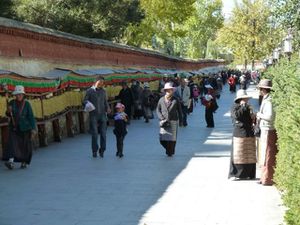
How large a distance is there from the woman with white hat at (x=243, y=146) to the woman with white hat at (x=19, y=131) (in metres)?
4.05

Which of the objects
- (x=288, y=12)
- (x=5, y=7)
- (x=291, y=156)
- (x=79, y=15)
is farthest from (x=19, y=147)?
(x=79, y=15)

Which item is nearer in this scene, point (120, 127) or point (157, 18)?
point (120, 127)

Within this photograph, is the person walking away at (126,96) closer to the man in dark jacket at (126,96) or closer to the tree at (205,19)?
the man in dark jacket at (126,96)

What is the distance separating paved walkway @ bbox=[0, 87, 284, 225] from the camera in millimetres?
Answer: 7648

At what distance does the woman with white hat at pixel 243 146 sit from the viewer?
407 inches

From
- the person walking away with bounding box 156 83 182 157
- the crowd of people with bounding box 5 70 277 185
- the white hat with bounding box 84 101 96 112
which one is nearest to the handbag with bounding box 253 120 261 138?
the crowd of people with bounding box 5 70 277 185

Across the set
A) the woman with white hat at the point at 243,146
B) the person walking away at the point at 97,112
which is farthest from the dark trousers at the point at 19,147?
the woman with white hat at the point at 243,146

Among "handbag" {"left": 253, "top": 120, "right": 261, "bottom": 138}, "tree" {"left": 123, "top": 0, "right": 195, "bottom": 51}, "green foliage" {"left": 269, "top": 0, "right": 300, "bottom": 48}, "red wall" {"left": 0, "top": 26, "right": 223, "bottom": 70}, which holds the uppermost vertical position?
"tree" {"left": 123, "top": 0, "right": 195, "bottom": 51}

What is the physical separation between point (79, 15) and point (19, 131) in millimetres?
25238

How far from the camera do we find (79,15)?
36.3 m

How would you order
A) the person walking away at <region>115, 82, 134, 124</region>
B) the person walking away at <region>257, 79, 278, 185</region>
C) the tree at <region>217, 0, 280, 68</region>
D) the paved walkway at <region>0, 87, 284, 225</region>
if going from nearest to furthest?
1. the paved walkway at <region>0, 87, 284, 225</region>
2. the person walking away at <region>257, 79, 278, 185</region>
3. the person walking away at <region>115, 82, 134, 124</region>
4. the tree at <region>217, 0, 280, 68</region>

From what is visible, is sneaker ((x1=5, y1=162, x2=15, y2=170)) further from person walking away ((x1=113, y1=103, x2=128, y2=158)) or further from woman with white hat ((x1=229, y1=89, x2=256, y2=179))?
woman with white hat ((x1=229, y1=89, x2=256, y2=179))

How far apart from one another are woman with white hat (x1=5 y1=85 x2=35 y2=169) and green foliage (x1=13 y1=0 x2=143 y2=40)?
21.5 meters

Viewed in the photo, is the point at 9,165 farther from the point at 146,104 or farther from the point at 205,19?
the point at 205,19
